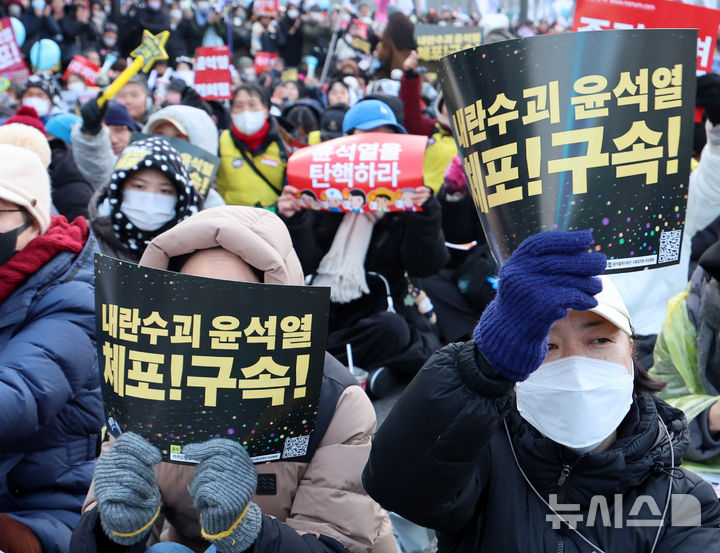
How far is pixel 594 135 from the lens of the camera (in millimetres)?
1735

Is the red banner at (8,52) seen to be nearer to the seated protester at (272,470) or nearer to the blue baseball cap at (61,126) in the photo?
the blue baseball cap at (61,126)

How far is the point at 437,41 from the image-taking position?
844cm

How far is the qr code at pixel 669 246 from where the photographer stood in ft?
5.96

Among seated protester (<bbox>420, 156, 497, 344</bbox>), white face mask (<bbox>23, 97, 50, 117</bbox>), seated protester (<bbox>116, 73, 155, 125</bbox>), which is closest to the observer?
seated protester (<bbox>420, 156, 497, 344</bbox>)

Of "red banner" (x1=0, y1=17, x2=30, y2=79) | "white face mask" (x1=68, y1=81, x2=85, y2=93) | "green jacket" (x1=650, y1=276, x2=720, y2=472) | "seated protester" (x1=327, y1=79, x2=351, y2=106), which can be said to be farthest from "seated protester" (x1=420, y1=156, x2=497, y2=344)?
"white face mask" (x1=68, y1=81, x2=85, y2=93)

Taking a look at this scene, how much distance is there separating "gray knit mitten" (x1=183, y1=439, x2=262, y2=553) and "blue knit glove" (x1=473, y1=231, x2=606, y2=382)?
64 centimetres

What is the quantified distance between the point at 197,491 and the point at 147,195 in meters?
2.32

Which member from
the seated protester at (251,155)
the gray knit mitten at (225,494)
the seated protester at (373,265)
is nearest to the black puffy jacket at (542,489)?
the gray knit mitten at (225,494)

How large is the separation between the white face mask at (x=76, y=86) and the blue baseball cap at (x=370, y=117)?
275 inches

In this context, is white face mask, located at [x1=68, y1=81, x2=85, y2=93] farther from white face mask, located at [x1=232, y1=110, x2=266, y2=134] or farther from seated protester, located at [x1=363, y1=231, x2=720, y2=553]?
seated protester, located at [x1=363, y1=231, x2=720, y2=553]

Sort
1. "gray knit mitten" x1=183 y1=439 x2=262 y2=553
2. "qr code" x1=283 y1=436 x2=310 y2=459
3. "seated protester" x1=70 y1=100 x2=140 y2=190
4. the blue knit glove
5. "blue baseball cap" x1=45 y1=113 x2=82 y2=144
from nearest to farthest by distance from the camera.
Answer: the blue knit glove < "gray knit mitten" x1=183 y1=439 x2=262 y2=553 < "qr code" x1=283 y1=436 x2=310 y2=459 < "seated protester" x1=70 y1=100 x2=140 y2=190 < "blue baseball cap" x1=45 y1=113 x2=82 y2=144

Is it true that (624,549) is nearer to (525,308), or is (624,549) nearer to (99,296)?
(525,308)

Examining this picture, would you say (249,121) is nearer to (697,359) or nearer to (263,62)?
(697,359)

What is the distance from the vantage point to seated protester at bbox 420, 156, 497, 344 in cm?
542
